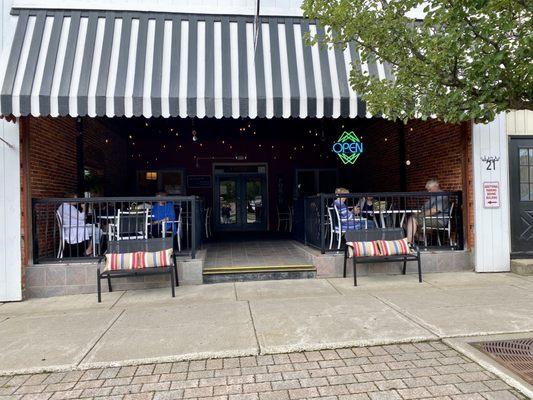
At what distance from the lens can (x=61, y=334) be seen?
4184 millimetres

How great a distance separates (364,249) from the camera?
240 inches

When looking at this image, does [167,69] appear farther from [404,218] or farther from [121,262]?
[404,218]

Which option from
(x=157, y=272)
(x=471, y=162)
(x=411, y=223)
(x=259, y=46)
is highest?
(x=259, y=46)

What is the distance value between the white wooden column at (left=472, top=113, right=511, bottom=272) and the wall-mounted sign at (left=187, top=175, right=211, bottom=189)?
348 inches

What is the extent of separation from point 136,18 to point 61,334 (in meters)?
5.17

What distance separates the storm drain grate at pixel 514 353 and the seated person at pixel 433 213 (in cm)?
343

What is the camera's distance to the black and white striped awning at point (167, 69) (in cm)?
548

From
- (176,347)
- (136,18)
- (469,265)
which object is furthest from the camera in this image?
(469,265)

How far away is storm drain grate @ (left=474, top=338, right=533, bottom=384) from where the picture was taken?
10.2 feet

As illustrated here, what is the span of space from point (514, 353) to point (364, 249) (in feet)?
9.19

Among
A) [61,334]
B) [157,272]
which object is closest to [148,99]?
[157,272]

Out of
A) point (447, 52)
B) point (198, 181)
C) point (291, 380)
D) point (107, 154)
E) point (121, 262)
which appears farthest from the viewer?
point (198, 181)

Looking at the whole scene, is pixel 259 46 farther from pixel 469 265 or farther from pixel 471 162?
pixel 469 265

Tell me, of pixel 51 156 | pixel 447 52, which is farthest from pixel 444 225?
pixel 51 156
